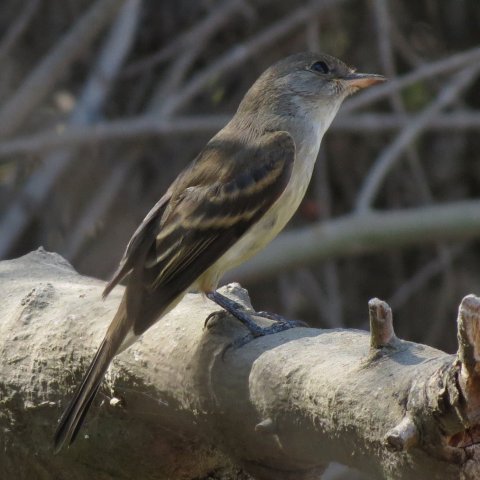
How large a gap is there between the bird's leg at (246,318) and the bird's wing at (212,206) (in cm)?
10

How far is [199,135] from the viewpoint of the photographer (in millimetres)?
6949

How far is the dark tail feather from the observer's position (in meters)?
3.15

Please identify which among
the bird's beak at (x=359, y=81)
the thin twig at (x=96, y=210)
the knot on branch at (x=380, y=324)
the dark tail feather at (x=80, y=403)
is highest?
the bird's beak at (x=359, y=81)

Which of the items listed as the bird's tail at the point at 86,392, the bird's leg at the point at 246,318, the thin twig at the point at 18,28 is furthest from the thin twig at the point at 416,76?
the bird's tail at the point at 86,392

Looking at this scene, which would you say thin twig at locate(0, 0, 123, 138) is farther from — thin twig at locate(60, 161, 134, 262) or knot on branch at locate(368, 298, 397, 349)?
knot on branch at locate(368, 298, 397, 349)

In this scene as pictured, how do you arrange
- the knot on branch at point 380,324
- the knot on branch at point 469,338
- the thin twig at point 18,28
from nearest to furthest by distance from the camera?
the knot on branch at point 469,338
the knot on branch at point 380,324
the thin twig at point 18,28

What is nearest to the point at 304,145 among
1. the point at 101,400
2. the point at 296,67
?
the point at 296,67

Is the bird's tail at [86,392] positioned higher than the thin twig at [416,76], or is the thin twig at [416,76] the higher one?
the thin twig at [416,76]

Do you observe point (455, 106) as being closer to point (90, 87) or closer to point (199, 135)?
point (199, 135)

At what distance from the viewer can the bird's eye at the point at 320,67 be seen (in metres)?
4.91

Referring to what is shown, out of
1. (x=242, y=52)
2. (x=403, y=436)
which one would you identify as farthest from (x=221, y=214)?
(x=242, y=52)

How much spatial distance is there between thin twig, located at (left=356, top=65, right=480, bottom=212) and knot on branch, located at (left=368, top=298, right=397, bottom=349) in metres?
3.13

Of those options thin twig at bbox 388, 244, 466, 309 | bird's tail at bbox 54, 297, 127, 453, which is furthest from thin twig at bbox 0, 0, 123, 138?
bird's tail at bbox 54, 297, 127, 453

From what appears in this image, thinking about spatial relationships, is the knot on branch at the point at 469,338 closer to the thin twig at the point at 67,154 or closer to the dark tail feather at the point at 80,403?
the dark tail feather at the point at 80,403
